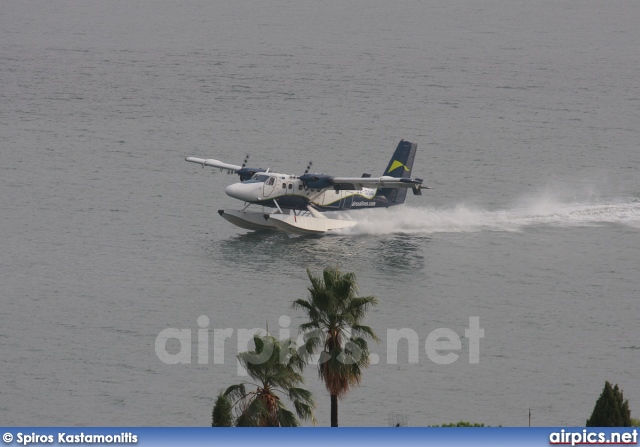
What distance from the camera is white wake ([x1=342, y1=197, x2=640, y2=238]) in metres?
98.9

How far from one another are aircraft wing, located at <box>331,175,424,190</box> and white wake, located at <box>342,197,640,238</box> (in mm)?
3021

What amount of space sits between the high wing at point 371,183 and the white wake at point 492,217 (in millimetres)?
3024

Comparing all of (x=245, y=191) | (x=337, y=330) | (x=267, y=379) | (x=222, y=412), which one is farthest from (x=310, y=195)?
(x=222, y=412)

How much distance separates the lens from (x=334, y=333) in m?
48.6

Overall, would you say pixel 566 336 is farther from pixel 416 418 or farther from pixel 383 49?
pixel 383 49

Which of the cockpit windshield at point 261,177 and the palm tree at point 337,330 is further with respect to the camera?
Answer: the cockpit windshield at point 261,177

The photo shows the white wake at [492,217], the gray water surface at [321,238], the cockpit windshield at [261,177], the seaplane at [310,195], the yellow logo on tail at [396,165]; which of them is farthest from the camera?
the yellow logo on tail at [396,165]

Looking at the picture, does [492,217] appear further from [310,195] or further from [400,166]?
[310,195]

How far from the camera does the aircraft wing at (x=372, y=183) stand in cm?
9375

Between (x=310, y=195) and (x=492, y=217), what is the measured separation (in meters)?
15.5

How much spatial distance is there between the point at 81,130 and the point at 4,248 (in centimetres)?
4467

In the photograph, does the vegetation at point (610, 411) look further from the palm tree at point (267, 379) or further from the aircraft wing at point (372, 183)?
the aircraft wing at point (372, 183)

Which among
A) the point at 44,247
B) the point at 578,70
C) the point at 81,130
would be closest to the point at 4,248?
the point at 44,247

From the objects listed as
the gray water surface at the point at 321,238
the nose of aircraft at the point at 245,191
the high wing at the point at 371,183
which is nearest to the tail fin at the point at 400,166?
the gray water surface at the point at 321,238
